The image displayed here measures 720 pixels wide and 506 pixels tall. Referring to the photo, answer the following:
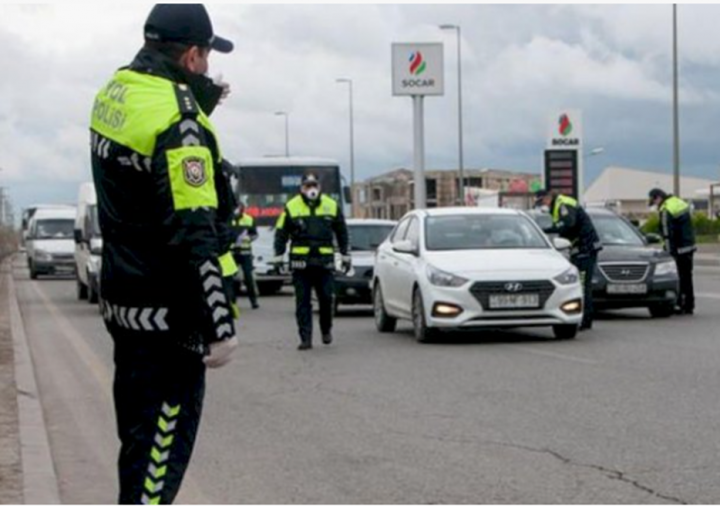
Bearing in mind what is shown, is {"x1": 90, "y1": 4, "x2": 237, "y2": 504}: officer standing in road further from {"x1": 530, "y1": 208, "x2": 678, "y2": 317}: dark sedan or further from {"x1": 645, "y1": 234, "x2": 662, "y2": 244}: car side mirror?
{"x1": 645, "y1": 234, "x2": 662, "y2": 244}: car side mirror

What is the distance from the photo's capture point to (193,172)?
16.1 feet

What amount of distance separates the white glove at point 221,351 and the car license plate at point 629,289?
1694 centimetres

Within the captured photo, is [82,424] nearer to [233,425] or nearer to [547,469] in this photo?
[233,425]

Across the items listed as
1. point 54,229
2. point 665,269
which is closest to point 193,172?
point 665,269

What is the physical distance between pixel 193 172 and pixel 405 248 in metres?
13.7

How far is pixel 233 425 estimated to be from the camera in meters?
10.9

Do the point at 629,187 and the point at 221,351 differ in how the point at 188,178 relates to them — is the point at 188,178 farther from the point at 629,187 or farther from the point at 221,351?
the point at 629,187

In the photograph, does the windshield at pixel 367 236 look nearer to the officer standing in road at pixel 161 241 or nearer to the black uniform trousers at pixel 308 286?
the black uniform trousers at pixel 308 286

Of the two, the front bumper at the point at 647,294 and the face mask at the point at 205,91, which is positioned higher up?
the face mask at the point at 205,91

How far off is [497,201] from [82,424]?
5365cm

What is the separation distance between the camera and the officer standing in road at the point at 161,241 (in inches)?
194

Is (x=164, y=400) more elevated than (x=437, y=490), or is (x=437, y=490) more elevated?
(x=164, y=400)

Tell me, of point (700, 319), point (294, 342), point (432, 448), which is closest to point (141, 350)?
point (432, 448)

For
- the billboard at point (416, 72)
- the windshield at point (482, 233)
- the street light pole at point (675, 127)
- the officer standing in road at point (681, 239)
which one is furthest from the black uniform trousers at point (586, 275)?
the billboard at point (416, 72)
